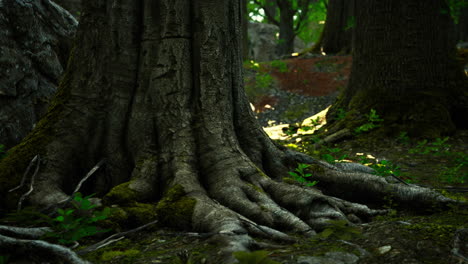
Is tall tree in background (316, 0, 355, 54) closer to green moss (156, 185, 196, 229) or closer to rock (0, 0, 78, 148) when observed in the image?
rock (0, 0, 78, 148)

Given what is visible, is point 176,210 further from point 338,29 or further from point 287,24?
point 287,24

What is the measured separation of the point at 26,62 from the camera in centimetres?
527

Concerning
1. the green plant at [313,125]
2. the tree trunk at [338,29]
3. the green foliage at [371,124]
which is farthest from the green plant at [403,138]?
the tree trunk at [338,29]

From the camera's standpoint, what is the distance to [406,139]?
6418 mm

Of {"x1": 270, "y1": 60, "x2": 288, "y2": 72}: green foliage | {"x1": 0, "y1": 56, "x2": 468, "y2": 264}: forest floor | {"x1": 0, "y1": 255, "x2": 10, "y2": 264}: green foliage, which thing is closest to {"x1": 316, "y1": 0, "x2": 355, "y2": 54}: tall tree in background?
{"x1": 270, "y1": 60, "x2": 288, "y2": 72}: green foliage

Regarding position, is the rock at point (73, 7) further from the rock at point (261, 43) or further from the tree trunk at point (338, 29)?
the rock at point (261, 43)

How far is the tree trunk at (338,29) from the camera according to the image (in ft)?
59.2

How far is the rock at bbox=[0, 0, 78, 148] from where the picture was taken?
4.95m

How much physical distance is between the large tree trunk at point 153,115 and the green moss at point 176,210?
23 centimetres

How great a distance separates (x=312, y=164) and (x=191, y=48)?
1816mm

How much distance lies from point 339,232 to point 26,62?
4.98 m

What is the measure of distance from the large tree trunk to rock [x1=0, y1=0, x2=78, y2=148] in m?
1.66

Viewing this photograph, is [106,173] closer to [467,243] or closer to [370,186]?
[370,186]

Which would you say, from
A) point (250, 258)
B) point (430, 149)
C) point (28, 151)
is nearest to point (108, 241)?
point (250, 258)
